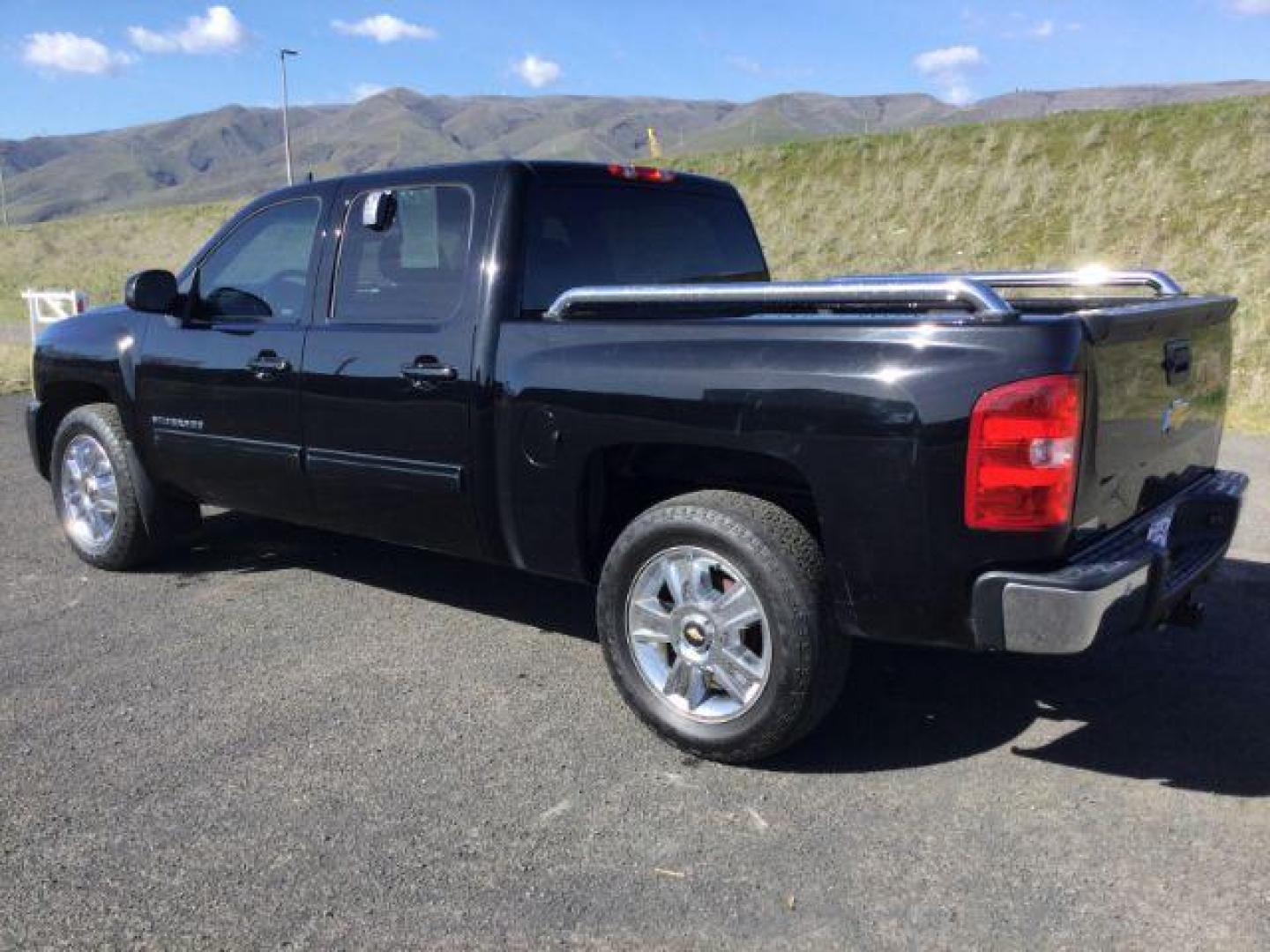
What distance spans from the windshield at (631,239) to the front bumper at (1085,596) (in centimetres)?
194

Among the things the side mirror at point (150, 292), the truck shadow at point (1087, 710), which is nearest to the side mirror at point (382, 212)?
the side mirror at point (150, 292)

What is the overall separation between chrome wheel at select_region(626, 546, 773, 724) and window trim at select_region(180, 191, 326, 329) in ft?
6.47

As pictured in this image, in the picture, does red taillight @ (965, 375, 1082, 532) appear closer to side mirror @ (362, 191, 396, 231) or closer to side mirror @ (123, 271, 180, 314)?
side mirror @ (362, 191, 396, 231)

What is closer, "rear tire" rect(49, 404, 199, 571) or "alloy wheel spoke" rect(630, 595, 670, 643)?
"alloy wheel spoke" rect(630, 595, 670, 643)

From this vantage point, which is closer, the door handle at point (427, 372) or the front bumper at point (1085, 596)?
the front bumper at point (1085, 596)

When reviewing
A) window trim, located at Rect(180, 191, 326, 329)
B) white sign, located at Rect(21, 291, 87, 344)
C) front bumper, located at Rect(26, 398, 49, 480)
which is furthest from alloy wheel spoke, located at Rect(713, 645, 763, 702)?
white sign, located at Rect(21, 291, 87, 344)

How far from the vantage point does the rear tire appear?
5.46 meters

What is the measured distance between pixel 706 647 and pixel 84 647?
2686 mm

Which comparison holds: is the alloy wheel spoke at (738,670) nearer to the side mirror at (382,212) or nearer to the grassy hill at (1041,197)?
the side mirror at (382,212)

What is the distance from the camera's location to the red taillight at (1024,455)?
111 inches

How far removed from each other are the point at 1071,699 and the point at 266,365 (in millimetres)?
3374

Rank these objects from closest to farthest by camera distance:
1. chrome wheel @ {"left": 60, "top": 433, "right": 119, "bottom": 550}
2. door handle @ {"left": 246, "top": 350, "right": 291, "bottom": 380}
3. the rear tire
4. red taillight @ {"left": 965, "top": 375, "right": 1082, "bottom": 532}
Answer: red taillight @ {"left": 965, "top": 375, "right": 1082, "bottom": 532}
door handle @ {"left": 246, "top": 350, "right": 291, "bottom": 380}
the rear tire
chrome wheel @ {"left": 60, "top": 433, "right": 119, "bottom": 550}

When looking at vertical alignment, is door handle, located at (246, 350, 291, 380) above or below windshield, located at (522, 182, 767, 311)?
below

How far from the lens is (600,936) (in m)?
2.64
